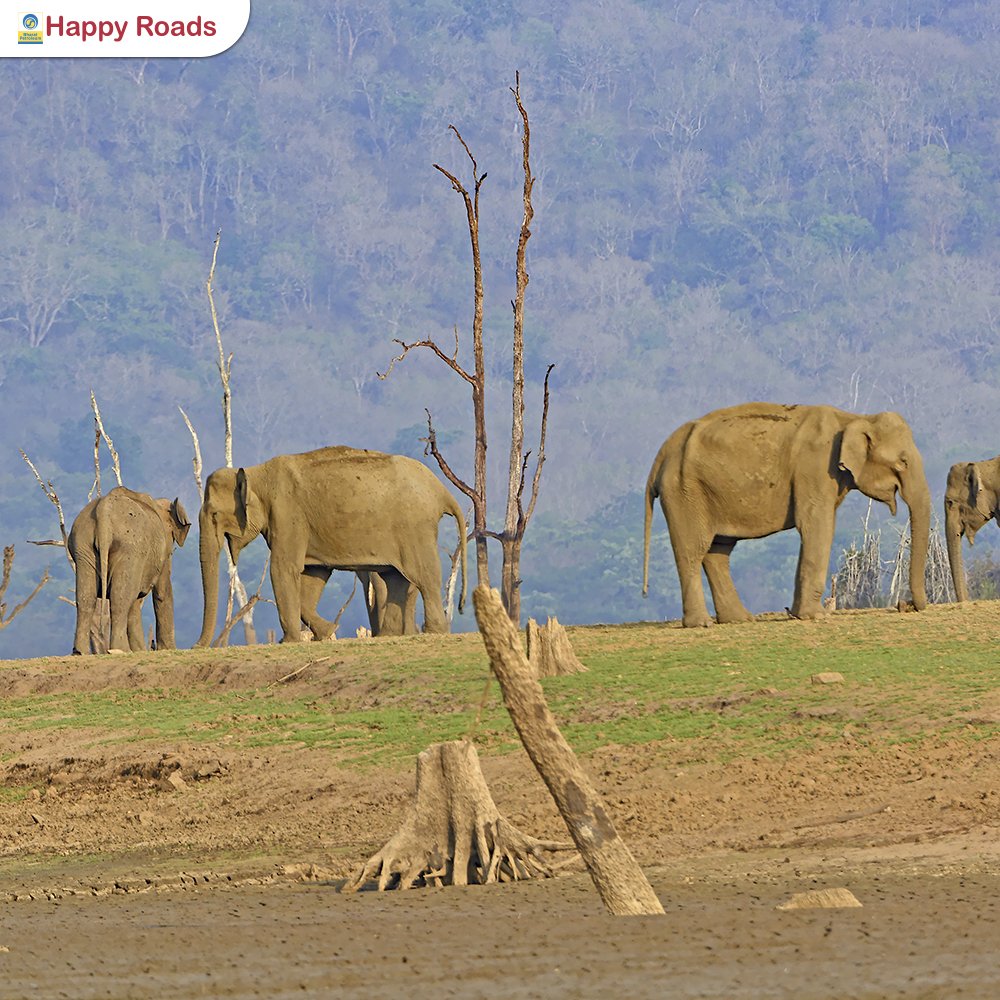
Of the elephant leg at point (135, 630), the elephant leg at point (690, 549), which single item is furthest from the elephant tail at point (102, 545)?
the elephant leg at point (690, 549)

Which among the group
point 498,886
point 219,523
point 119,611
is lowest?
point 119,611

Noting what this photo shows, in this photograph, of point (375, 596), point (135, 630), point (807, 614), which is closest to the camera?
point (807, 614)

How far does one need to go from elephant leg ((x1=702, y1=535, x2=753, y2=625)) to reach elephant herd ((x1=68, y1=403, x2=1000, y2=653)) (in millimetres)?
22

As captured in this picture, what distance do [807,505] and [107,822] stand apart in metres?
9.78

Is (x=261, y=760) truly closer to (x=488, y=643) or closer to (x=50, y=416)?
(x=488, y=643)

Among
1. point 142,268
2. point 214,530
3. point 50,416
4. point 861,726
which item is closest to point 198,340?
point 142,268

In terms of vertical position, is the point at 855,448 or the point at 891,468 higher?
the point at 855,448

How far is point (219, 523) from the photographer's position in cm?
2897

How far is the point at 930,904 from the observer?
1205 cm

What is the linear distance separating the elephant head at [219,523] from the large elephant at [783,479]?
630 cm

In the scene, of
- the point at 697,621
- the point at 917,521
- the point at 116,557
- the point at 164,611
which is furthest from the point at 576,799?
the point at 164,611

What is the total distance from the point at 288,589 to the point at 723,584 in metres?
5.93

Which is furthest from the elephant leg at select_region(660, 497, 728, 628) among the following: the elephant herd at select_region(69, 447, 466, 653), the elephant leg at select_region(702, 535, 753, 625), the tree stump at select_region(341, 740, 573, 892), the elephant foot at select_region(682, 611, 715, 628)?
the tree stump at select_region(341, 740, 573, 892)

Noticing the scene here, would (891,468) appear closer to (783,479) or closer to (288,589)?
(783,479)
